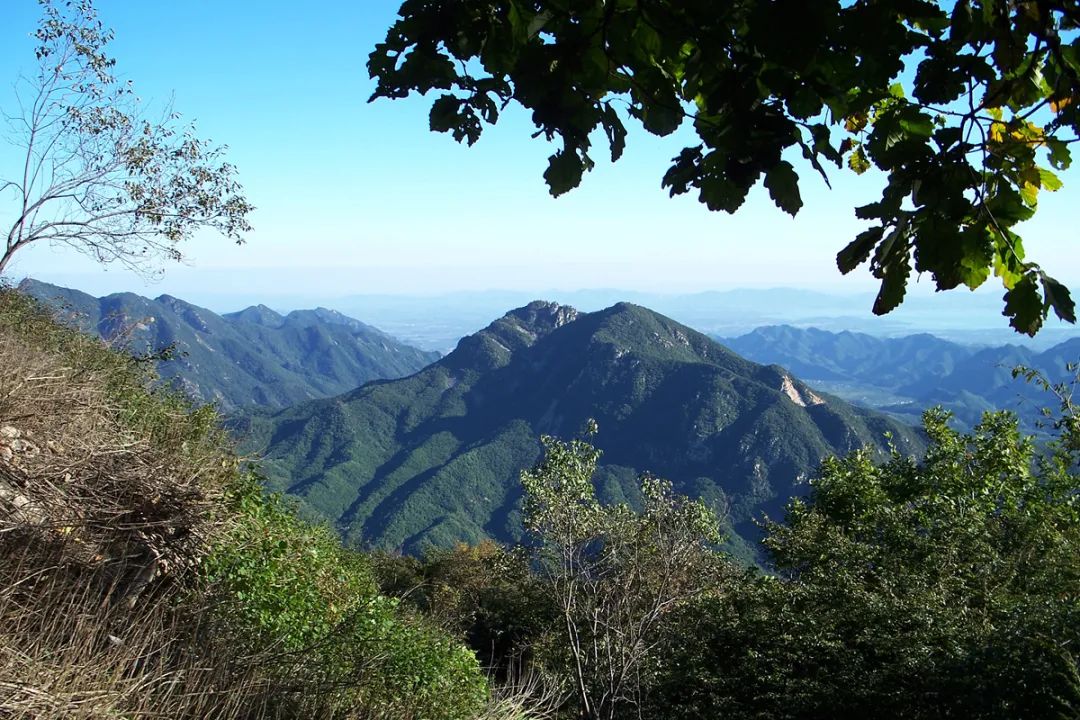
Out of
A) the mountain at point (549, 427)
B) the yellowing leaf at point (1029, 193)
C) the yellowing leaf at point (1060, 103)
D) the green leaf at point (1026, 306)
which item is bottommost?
the mountain at point (549, 427)

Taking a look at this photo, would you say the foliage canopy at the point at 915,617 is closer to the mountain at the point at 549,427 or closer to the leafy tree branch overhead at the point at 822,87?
the leafy tree branch overhead at the point at 822,87

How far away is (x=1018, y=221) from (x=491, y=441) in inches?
5253

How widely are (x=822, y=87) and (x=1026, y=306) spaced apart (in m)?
0.68

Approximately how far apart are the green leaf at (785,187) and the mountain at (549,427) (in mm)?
84598

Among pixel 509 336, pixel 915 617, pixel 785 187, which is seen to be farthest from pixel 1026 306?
pixel 509 336

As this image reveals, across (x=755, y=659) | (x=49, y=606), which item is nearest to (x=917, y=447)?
(x=755, y=659)

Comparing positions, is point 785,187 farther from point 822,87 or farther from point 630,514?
point 630,514

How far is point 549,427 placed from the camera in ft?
466

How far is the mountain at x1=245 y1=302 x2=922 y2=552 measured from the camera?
102438 millimetres

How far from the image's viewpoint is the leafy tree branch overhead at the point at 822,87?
1.56m

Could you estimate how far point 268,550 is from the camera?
8719 millimetres

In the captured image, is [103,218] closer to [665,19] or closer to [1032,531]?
[665,19]

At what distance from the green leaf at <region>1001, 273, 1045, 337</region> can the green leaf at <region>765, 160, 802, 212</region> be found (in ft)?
1.73

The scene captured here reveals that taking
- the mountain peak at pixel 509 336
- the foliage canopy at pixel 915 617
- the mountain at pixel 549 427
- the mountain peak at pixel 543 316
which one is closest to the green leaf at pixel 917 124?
the foliage canopy at pixel 915 617
